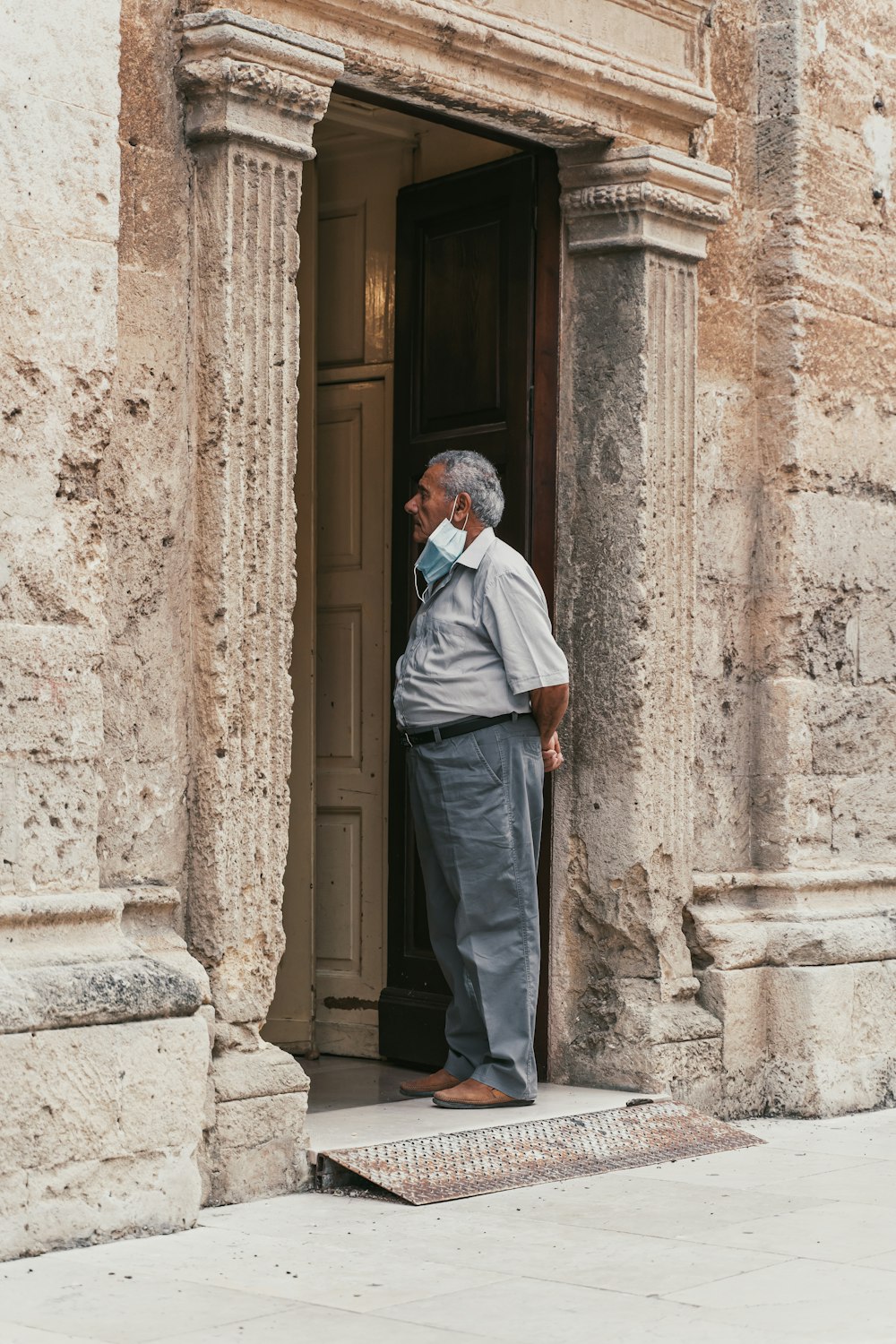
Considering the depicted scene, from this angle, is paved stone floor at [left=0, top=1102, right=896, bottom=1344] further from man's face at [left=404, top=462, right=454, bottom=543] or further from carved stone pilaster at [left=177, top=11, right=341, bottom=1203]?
man's face at [left=404, top=462, right=454, bottom=543]

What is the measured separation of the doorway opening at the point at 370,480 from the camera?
20.1 feet

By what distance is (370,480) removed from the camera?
665 centimetres

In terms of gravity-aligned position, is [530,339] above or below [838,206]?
below

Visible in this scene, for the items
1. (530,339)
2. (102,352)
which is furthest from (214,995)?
(530,339)

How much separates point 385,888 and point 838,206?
267 centimetres

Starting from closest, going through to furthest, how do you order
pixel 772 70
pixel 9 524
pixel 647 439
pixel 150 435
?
pixel 9 524
pixel 150 435
pixel 647 439
pixel 772 70

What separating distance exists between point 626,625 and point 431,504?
2.26ft

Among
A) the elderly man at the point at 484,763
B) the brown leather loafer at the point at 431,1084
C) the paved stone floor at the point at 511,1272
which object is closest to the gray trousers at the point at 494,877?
the elderly man at the point at 484,763

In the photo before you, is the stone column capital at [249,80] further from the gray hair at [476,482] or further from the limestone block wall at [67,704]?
the gray hair at [476,482]

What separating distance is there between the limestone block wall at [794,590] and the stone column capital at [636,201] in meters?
0.27

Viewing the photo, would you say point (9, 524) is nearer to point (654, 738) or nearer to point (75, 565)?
point (75, 565)

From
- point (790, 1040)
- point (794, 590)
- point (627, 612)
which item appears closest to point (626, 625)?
point (627, 612)

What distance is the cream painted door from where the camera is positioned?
660 cm

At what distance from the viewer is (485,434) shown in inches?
235
